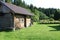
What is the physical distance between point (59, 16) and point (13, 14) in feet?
250

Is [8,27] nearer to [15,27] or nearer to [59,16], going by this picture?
[15,27]

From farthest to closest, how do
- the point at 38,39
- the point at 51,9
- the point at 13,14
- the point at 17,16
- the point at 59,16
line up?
the point at 51,9 < the point at 59,16 < the point at 17,16 < the point at 13,14 < the point at 38,39

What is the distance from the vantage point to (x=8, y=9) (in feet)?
92.2

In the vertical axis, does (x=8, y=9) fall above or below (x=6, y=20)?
above

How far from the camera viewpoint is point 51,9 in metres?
162

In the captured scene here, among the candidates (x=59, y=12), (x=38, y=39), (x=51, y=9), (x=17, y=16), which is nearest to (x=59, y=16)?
(x=59, y=12)

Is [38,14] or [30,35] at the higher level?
[30,35]

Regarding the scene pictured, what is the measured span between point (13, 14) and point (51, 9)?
13647cm

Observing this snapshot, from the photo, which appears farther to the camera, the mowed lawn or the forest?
the forest

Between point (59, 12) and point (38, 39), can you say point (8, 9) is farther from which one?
point (59, 12)

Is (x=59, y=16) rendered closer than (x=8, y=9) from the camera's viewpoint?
No

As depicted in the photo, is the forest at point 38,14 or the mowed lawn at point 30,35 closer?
the mowed lawn at point 30,35

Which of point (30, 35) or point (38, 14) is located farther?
point (38, 14)

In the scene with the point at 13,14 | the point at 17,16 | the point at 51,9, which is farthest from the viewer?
the point at 51,9
